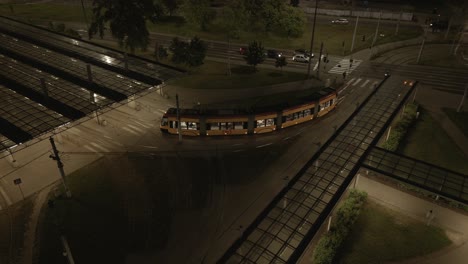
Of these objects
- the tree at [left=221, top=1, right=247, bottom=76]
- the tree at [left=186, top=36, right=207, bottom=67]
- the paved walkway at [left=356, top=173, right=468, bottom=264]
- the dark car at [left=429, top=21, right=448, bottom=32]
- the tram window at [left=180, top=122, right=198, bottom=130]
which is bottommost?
the paved walkway at [left=356, top=173, right=468, bottom=264]

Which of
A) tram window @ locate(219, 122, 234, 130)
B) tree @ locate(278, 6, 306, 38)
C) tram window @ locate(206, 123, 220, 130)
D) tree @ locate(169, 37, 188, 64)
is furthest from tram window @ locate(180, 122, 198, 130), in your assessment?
tree @ locate(278, 6, 306, 38)

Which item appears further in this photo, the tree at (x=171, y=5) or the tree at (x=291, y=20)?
the tree at (x=171, y=5)

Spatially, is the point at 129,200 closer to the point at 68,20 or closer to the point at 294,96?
the point at 294,96

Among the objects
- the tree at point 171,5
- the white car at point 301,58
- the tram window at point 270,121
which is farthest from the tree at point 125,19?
the tram window at point 270,121

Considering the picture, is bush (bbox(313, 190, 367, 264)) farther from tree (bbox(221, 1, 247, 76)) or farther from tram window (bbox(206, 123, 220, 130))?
tree (bbox(221, 1, 247, 76))

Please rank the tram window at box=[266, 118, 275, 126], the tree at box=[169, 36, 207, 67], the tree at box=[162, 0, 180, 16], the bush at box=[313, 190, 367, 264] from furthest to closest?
1. the tree at box=[162, 0, 180, 16]
2. the tree at box=[169, 36, 207, 67]
3. the tram window at box=[266, 118, 275, 126]
4. the bush at box=[313, 190, 367, 264]

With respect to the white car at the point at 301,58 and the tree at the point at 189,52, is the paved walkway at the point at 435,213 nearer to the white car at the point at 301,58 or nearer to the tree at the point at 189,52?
the tree at the point at 189,52

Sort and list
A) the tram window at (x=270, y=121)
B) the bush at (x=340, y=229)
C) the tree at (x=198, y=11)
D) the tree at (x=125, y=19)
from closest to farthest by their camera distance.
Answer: the bush at (x=340, y=229) → the tram window at (x=270, y=121) → the tree at (x=125, y=19) → the tree at (x=198, y=11)
